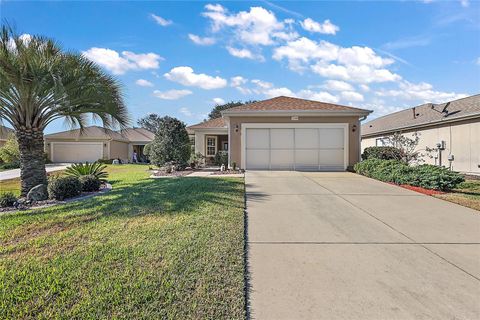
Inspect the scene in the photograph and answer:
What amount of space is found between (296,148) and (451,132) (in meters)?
8.16

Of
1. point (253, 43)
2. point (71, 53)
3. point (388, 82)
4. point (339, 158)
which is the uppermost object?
point (253, 43)

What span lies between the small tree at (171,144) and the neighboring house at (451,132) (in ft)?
44.5

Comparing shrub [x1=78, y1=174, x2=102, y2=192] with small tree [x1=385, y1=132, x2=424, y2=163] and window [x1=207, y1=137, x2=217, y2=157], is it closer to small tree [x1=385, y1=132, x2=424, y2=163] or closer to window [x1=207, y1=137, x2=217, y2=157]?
window [x1=207, y1=137, x2=217, y2=157]

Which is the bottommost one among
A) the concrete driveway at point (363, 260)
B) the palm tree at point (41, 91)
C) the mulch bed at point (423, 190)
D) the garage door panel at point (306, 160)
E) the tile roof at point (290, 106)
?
the concrete driveway at point (363, 260)

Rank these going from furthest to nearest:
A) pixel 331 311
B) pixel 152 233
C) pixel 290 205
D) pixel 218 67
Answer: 1. pixel 218 67
2. pixel 290 205
3. pixel 152 233
4. pixel 331 311

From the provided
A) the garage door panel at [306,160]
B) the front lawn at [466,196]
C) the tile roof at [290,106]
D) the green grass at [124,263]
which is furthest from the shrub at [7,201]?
the garage door panel at [306,160]

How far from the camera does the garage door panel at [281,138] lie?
51.3 feet

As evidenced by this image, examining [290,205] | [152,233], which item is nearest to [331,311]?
[152,233]

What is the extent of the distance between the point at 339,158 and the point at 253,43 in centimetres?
783

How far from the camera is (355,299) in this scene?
2.89 metres

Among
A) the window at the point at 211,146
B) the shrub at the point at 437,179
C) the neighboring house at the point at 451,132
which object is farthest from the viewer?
the window at the point at 211,146

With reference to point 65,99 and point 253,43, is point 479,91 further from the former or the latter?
point 65,99

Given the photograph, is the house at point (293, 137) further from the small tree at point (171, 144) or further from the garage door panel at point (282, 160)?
the small tree at point (171, 144)

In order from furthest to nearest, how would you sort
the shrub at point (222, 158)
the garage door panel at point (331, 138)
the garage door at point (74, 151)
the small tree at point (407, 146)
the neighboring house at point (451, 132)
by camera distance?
the garage door at point (74, 151), the shrub at point (222, 158), the garage door panel at point (331, 138), the small tree at point (407, 146), the neighboring house at point (451, 132)
